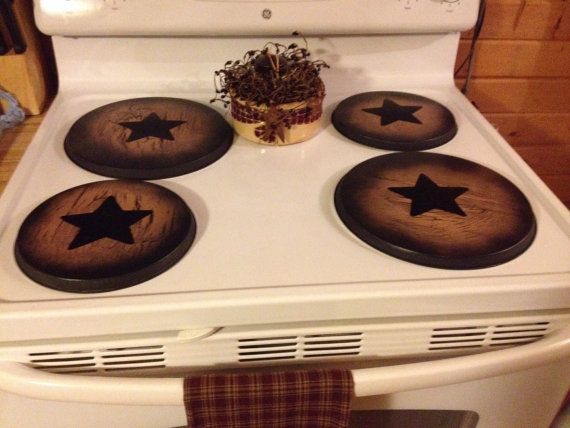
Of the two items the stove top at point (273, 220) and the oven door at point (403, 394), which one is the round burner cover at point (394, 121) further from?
the oven door at point (403, 394)

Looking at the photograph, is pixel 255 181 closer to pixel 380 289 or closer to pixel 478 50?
pixel 380 289

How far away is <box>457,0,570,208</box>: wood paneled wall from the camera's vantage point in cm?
112

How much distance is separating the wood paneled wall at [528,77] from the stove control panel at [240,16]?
1.05ft

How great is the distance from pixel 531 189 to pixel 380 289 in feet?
0.98

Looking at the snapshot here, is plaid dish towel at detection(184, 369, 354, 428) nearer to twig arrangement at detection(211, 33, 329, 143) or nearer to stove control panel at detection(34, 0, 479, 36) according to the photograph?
twig arrangement at detection(211, 33, 329, 143)

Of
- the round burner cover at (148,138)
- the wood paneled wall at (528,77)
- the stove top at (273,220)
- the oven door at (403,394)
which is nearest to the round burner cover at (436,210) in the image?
the stove top at (273,220)

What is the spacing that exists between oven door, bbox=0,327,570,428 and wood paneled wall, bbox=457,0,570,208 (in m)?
0.75

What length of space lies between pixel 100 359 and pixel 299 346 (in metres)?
0.21

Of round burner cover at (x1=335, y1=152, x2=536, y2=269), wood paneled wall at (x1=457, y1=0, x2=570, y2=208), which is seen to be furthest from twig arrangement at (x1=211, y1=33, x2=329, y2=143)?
wood paneled wall at (x1=457, y1=0, x2=570, y2=208)

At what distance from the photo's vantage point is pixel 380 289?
1.76ft

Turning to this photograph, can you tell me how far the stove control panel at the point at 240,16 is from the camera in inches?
31.6

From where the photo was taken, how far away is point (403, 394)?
0.62 metres

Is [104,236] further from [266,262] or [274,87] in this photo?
[274,87]

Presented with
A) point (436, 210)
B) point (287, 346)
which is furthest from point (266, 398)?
point (436, 210)
